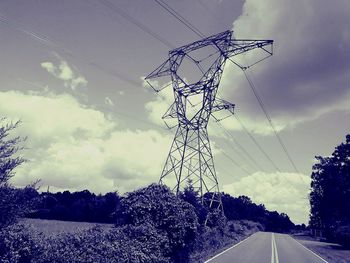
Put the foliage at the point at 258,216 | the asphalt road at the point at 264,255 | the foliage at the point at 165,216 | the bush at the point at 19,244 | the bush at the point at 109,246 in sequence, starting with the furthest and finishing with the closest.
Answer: the foliage at the point at 258,216 → the asphalt road at the point at 264,255 → the foliage at the point at 165,216 → the bush at the point at 109,246 → the bush at the point at 19,244

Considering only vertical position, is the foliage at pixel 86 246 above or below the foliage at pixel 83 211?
below

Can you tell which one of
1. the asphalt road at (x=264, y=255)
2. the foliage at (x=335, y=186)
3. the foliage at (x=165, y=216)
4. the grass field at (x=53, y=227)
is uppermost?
the foliage at (x=335, y=186)

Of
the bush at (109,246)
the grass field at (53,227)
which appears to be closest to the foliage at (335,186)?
the grass field at (53,227)

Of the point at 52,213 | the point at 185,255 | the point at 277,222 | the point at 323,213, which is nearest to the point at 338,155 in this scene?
the point at 323,213

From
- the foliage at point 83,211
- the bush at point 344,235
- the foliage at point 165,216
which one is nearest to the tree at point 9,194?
the foliage at point 165,216

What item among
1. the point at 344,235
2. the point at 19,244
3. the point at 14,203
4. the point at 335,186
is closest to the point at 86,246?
the point at 19,244

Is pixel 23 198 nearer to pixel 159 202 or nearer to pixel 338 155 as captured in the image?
pixel 159 202

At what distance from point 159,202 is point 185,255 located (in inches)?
135

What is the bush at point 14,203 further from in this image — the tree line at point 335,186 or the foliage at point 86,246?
A: the tree line at point 335,186

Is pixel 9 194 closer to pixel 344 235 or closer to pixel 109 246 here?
pixel 109 246

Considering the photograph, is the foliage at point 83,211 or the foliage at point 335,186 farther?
the foliage at point 83,211

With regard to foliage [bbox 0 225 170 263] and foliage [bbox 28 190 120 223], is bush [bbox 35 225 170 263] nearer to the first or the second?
foliage [bbox 0 225 170 263]

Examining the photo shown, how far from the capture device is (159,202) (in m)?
15.5

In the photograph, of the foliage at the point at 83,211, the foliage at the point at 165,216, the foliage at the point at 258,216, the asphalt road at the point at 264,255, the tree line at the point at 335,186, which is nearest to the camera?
the foliage at the point at 165,216
